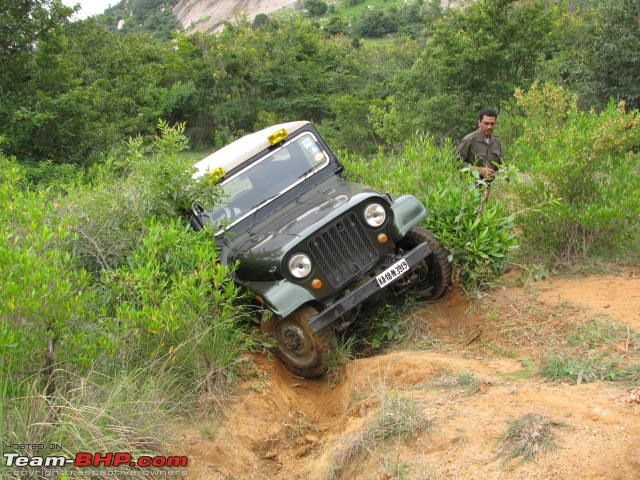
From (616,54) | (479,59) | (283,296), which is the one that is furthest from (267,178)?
(616,54)

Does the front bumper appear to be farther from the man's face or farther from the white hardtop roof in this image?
the man's face

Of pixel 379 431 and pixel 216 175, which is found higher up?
pixel 216 175

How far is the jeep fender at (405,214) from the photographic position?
184 inches

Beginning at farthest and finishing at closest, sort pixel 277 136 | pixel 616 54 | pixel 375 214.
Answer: pixel 616 54 → pixel 277 136 → pixel 375 214

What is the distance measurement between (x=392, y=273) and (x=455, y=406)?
128 centimetres

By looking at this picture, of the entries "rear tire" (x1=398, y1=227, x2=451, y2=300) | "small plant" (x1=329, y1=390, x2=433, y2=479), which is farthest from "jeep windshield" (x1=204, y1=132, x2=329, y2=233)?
"small plant" (x1=329, y1=390, x2=433, y2=479)

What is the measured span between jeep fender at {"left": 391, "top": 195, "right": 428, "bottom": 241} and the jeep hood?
223 millimetres

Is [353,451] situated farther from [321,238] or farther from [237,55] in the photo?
[237,55]

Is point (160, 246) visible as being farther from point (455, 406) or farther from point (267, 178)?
point (455, 406)

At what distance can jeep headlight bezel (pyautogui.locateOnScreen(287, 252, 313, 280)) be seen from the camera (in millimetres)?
4246

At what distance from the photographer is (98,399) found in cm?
334

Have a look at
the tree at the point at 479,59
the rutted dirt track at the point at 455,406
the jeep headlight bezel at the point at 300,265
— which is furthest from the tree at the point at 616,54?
the jeep headlight bezel at the point at 300,265

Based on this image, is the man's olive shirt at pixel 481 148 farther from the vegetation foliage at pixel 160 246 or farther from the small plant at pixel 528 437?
the small plant at pixel 528 437

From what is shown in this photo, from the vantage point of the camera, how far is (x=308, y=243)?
431 centimetres
